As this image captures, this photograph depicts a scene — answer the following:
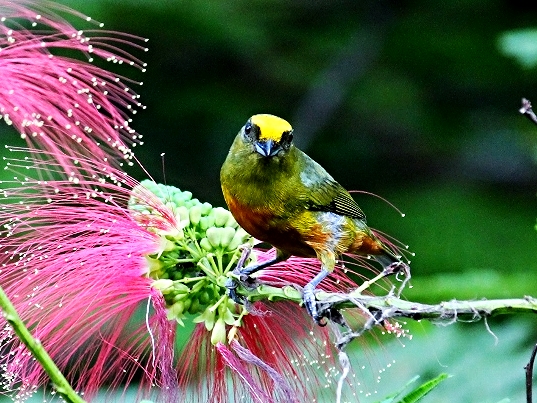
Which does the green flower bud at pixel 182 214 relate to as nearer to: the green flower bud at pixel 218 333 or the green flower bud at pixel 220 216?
the green flower bud at pixel 220 216

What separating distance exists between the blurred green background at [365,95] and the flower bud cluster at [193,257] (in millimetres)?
3086

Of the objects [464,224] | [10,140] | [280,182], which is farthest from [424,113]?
[280,182]

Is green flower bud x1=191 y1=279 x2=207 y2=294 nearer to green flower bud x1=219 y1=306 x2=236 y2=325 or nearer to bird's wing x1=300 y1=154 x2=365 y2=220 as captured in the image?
green flower bud x1=219 y1=306 x2=236 y2=325

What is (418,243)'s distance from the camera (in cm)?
526

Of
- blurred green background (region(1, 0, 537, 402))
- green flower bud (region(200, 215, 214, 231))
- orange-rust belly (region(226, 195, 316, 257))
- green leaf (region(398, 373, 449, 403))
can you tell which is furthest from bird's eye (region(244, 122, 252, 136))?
blurred green background (region(1, 0, 537, 402))

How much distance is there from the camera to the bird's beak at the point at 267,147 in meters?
2.52

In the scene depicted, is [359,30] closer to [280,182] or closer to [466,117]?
[466,117]

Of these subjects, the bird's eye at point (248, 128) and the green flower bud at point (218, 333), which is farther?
the bird's eye at point (248, 128)

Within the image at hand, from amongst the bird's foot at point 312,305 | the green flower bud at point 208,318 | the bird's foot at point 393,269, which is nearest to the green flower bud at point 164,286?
the green flower bud at point 208,318

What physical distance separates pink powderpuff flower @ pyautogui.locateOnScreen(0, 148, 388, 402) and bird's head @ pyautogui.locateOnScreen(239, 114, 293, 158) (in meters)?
0.22

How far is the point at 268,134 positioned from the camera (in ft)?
8.34

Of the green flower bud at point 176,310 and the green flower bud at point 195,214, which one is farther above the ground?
the green flower bud at point 195,214

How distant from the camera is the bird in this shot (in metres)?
2.43

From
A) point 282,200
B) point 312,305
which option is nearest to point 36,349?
point 312,305
